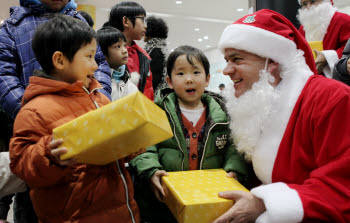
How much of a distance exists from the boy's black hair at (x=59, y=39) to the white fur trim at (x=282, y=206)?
→ 1021mm

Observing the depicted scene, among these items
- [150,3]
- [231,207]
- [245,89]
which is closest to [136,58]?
[245,89]

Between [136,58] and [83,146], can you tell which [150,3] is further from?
[83,146]

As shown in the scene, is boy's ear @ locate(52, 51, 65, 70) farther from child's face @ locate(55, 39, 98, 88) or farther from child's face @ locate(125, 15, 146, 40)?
child's face @ locate(125, 15, 146, 40)

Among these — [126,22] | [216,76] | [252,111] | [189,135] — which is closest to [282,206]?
[252,111]

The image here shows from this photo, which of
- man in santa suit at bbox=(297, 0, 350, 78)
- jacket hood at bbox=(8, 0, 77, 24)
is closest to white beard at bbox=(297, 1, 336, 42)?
man in santa suit at bbox=(297, 0, 350, 78)

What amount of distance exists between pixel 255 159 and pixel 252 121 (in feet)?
0.61

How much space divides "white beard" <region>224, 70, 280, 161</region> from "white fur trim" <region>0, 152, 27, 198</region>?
116cm

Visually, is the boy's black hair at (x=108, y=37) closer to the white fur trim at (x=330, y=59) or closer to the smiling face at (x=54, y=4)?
the smiling face at (x=54, y=4)

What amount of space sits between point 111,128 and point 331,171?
2.75 feet

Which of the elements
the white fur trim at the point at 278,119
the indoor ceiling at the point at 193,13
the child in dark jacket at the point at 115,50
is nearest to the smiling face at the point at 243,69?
the white fur trim at the point at 278,119

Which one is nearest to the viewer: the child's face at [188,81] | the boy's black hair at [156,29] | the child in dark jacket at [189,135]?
the child in dark jacket at [189,135]

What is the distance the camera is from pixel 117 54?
2393mm

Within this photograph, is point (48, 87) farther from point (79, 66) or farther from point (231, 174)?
point (231, 174)

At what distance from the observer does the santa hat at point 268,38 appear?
4.83ft
